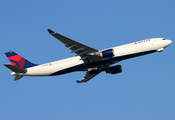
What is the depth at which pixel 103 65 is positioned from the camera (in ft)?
162

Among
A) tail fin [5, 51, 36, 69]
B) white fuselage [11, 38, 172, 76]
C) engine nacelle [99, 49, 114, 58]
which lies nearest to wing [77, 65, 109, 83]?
white fuselage [11, 38, 172, 76]

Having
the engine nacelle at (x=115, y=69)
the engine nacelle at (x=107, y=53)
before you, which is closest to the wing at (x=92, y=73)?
the engine nacelle at (x=115, y=69)

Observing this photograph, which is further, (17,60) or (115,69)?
(17,60)

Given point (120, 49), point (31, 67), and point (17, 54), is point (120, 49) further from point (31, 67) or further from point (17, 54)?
point (17, 54)

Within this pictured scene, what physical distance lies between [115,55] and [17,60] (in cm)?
1949

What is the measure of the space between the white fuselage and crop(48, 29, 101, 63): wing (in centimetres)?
214

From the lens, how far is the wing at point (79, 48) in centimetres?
4150

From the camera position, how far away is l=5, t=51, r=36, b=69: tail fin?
173 ft

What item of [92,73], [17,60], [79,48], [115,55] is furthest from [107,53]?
[17,60]

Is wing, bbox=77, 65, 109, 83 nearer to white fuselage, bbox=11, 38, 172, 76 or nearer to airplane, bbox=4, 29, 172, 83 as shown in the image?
airplane, bbox=4, 29, 172, 83

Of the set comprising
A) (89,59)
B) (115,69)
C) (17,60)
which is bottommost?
(115,69)

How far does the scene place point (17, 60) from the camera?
5369 centimetres

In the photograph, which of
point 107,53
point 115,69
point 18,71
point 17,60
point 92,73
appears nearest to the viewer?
point 107,53

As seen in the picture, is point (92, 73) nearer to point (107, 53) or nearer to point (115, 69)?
point (115, 69)
